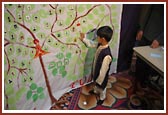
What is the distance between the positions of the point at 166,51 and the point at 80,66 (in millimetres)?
1078

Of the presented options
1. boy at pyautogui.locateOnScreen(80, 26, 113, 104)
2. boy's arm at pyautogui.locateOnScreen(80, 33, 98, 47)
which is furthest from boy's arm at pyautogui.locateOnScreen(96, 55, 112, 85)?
boy's arm at pyautogui.locateOnScreen(80, 33, 98, 47)

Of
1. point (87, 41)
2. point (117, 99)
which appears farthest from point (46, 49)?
point (117, 99)

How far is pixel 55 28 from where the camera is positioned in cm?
192

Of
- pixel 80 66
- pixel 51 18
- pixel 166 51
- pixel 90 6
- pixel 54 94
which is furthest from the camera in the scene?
pixel 80 66

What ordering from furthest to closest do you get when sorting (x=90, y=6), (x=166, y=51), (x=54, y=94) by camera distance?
(x=54, y=94) < (x=90, y=6) < (x=166, y=51)

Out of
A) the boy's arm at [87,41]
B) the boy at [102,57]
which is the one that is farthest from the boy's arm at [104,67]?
the boy's arm at [87,41]

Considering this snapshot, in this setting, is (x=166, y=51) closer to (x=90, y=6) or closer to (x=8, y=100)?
(x=90, y=6)

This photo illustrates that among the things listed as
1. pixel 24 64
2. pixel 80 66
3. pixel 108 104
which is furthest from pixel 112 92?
pixel 24 64

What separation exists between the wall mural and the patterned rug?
11 centimetres

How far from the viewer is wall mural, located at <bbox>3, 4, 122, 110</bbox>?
1.62 metres

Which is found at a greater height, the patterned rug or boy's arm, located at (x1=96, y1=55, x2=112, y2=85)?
boy's arm, located at (x1=96, y1=55, x2=112, y2=85)

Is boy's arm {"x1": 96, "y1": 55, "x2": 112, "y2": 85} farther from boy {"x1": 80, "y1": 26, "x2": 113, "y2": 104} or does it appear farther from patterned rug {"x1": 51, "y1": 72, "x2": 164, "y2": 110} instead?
patterned rug {"x1": 51, "y1": 72, "x2": 164, "y2": 110}

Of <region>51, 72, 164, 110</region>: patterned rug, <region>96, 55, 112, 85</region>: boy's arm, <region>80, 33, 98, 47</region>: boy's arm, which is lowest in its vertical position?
<region>51, 72, 164, 110</region>: patterned rug

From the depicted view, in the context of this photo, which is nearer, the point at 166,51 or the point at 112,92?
the point at 166,51
